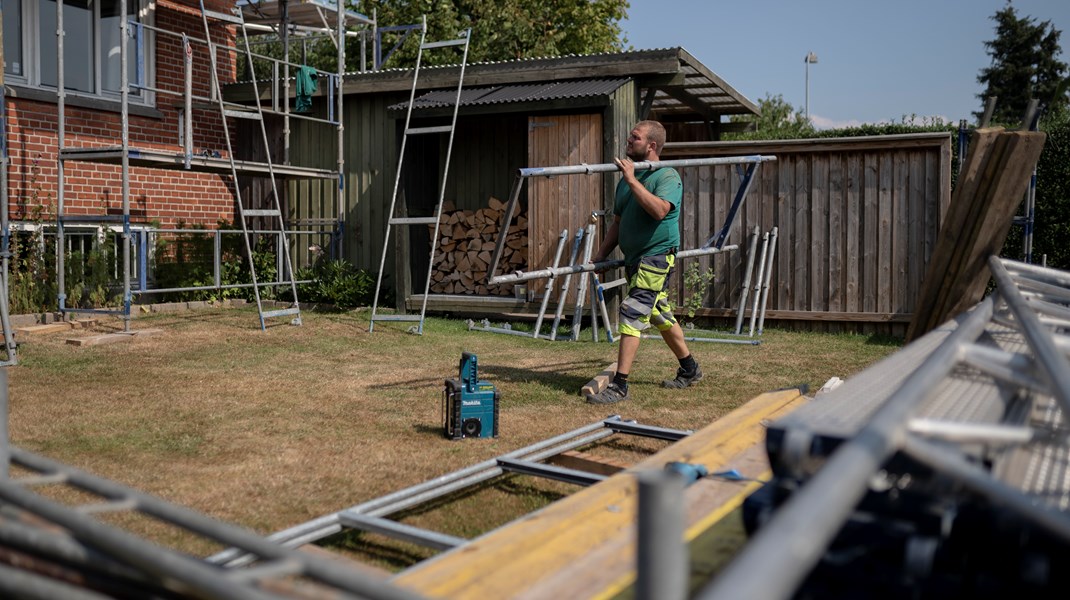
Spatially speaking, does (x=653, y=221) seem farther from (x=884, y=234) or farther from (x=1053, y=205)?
(x=1053, y=205)

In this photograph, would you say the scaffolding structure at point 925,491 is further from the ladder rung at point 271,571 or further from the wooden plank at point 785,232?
the wooden plank at point 785,232

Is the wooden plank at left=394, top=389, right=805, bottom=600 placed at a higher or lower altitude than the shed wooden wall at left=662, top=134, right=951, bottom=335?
lower

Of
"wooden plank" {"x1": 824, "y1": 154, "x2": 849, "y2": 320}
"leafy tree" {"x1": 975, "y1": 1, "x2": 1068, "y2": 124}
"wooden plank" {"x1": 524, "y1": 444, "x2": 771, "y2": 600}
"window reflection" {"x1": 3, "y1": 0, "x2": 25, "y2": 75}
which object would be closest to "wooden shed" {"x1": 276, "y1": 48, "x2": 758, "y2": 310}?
"wooden plank" {"x1": 824, "y1": 154, "x2": 849, "y2": 320}

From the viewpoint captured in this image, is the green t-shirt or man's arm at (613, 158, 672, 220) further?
the green t-shirt

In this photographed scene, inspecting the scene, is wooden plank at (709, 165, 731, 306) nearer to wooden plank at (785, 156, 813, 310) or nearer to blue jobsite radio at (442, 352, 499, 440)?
wooden plank at (785, 156, 813, 310)

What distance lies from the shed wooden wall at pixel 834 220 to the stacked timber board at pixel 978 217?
16.5 ft

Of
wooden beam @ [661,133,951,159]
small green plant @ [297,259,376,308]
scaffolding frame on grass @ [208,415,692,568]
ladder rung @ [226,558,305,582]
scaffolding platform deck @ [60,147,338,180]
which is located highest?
wooden beam @ [661,133,951,159]

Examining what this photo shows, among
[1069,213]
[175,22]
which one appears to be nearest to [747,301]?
[1069,213]

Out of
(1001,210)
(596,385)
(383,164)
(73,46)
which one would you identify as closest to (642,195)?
(596,385)

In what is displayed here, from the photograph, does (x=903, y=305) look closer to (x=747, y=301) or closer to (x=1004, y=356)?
(x=747, y=301)

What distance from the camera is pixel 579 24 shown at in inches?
977

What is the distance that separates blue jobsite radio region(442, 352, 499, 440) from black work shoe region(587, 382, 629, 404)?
1.18m

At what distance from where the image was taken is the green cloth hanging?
38.0 feet

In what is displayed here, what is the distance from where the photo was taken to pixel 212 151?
1181 centimetres
